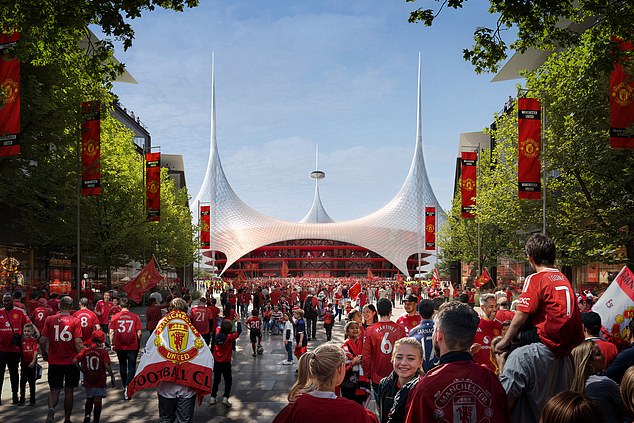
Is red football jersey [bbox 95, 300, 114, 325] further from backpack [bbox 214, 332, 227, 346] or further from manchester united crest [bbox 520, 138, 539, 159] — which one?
manchester united crest [bbox 520, 138, 539, 159]

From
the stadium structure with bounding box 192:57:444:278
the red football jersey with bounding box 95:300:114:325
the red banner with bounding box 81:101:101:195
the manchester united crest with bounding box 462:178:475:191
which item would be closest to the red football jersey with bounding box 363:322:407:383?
the red football jersey with bounding box 95:300:114:325

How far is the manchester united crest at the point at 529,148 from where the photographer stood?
753 inches

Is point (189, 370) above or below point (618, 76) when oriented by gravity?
below

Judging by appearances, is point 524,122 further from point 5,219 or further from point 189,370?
point 5,219

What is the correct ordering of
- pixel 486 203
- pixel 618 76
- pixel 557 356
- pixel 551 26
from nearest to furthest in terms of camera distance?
pixel 557 356 < pixel 551 26 < pixel 618 76 < pixel 486 203

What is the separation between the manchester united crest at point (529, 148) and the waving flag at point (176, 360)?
53.1 ft

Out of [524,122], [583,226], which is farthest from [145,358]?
[583,226]

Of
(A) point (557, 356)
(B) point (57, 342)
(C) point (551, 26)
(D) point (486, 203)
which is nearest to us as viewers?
(A) point (557, 356)

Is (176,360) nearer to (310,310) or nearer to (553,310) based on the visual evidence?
(553,310)

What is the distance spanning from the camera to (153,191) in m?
29.1

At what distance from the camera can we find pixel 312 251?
97625 mm

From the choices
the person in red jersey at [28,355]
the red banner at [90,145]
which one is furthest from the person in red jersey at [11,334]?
→ the red banner at [90,145]

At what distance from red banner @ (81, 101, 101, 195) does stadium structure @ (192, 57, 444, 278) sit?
70790 mm

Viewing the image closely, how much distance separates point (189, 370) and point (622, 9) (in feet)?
29.2
